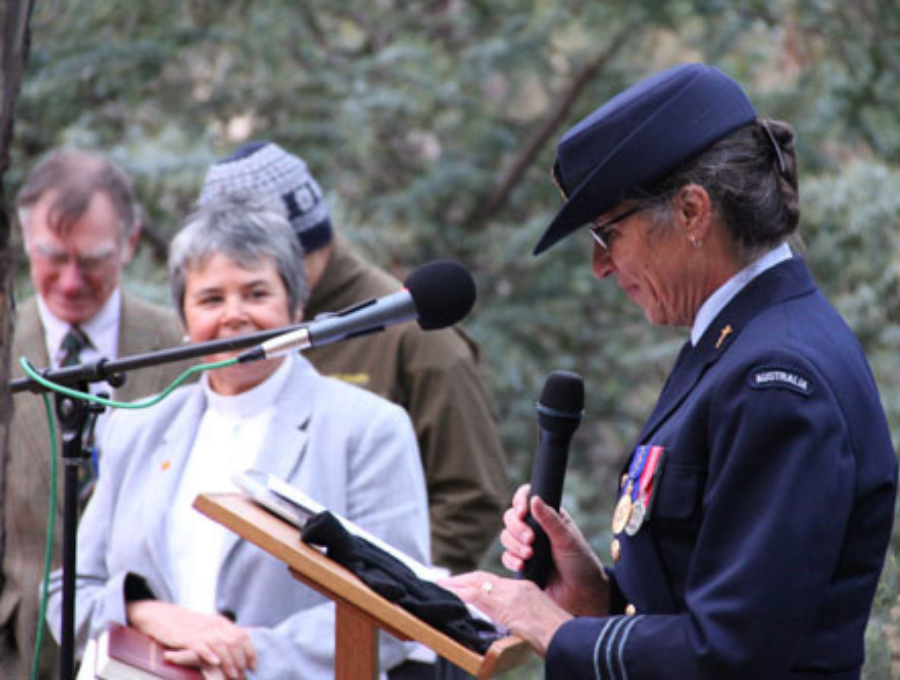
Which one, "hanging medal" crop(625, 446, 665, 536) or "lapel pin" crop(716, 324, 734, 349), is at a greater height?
"lapel pin" crop(716, 324, 734, 349)

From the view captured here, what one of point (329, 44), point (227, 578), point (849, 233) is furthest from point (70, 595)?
point (329, 44)

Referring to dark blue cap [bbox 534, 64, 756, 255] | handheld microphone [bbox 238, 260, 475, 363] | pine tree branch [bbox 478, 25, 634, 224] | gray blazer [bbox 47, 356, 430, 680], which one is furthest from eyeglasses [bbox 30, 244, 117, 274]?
pine tree branch [bbox 478, 25, 634, 224]

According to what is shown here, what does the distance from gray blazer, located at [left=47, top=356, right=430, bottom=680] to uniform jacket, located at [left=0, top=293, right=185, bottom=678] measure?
40cm

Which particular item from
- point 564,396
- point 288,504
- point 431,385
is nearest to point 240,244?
point 431,385

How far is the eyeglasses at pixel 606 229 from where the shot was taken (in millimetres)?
2252

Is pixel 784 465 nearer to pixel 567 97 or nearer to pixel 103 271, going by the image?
pixel 103 271

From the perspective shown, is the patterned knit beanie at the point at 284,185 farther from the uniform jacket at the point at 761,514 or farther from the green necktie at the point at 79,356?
the uniform jacket at the point at 761,514

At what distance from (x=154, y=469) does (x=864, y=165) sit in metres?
3.61

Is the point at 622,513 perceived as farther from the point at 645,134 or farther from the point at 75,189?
the point at 75,189

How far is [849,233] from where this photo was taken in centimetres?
574

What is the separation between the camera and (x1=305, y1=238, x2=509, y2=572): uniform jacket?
13.3 feet

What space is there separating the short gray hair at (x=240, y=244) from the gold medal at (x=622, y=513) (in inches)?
55.3

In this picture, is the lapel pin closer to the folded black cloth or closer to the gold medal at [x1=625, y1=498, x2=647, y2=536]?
the gold medal at [x1=625, y1=498, x2=647, y2=536]

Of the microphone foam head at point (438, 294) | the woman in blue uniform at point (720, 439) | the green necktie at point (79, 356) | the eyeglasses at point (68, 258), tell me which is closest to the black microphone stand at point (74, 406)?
the microphone foam head at point (438, 294)
